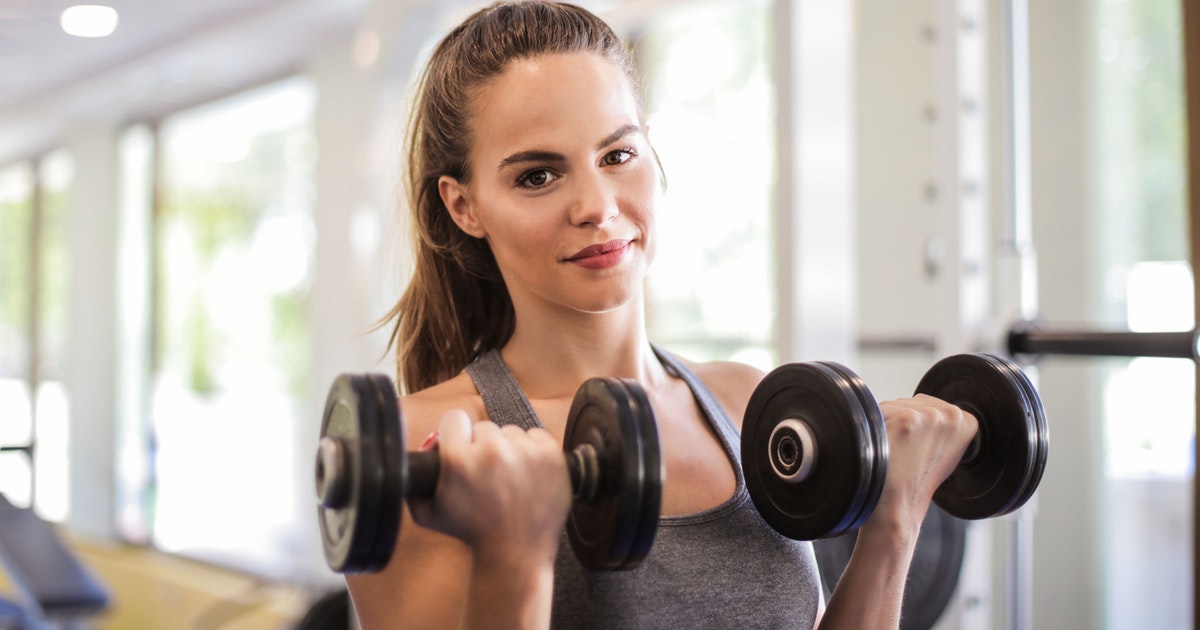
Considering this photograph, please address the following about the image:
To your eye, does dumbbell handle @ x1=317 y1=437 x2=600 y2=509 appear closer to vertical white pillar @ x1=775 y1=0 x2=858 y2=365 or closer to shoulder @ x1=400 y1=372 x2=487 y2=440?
shoulder @ x1=400 y1=372 x2=487 y2=440

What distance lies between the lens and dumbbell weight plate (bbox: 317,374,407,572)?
76 centimetres

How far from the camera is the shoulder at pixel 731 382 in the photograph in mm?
1194

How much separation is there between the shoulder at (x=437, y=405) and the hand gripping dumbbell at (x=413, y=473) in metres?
0.13

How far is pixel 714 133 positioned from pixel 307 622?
86.4 inches

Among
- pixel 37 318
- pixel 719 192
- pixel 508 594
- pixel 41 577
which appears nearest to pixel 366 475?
pixel 508 594

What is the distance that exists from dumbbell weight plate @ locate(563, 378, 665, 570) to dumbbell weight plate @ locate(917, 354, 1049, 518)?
0.39 meters

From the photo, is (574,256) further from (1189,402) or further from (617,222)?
(1189,402)

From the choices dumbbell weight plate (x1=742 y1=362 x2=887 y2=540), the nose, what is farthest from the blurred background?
dumbbell weight plate (x1=742 y1=362 x2=887 y2=540)

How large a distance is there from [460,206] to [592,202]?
7.7 inches

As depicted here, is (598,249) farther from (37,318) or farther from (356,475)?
(37,318)

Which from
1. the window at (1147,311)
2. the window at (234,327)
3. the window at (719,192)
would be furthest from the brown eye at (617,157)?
the window at (234,327)

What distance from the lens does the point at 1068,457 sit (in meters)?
2.71

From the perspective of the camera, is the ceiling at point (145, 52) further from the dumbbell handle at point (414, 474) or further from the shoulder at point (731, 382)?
the dumbbell handle at point (414, 474)

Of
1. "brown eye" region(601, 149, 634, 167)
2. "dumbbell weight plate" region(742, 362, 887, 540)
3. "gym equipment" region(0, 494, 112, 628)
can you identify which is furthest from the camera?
"gym equipment" region(0, 494, 112, 628)
